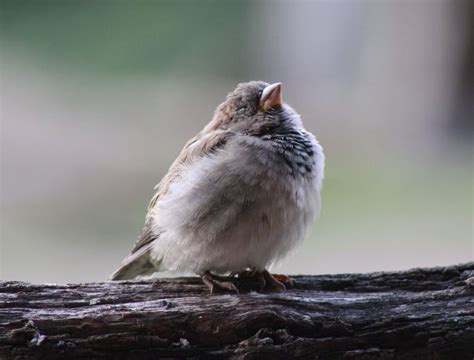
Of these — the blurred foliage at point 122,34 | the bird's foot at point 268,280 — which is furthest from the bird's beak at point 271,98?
the blurred foliage at point 122,34

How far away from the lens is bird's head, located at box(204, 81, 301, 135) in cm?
268

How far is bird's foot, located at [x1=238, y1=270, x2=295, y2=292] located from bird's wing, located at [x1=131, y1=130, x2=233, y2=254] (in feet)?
1.21

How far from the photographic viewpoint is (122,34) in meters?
5.03

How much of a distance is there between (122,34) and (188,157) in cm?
257

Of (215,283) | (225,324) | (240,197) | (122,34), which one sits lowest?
(225,324)

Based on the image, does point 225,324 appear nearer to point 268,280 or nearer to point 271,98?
point 268,280

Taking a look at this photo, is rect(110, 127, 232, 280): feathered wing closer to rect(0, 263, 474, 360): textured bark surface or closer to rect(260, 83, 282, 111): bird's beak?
rect(260, 83, 282, 111): bird's beak

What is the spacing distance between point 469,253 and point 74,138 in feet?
8.23

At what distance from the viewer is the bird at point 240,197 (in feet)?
8.00

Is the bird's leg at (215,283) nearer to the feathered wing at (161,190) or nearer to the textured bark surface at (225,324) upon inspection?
the textured bark surface at (225,324)

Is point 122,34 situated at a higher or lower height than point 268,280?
higher

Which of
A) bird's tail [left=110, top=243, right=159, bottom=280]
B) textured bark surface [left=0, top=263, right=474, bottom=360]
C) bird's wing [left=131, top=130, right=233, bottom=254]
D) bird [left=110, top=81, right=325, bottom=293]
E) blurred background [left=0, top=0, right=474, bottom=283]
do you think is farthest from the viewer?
blurred background [left=0, top=0, right=474, bottom=283]

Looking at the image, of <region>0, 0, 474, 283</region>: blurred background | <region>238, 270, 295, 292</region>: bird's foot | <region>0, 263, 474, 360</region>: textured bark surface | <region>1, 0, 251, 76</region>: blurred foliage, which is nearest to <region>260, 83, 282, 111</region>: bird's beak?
<region>238, 270, 295, 292</region>: bird's foot

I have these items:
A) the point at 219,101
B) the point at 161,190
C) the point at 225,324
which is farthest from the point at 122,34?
the point at 225,324
